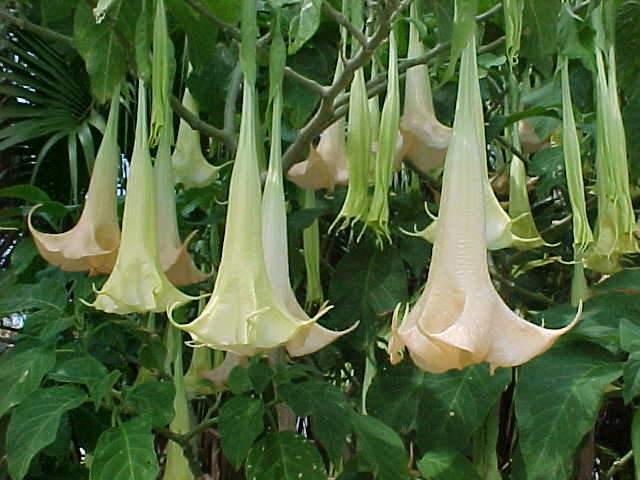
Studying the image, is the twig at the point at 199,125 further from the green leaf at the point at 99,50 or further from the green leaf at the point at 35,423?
the green leaf at the point at 35,423

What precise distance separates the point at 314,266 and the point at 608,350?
0.31m

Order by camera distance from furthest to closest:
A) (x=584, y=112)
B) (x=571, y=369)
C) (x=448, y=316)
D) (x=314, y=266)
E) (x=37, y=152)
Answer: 1. (x=37, y=152)
2. (x=584, y=112)
3. (x=314, y=266)
4. (x=571, y=369)
5. (x=448, y=316)

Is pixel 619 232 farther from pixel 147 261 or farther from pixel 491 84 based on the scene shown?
pixel 491 84

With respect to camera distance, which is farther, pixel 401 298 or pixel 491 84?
pixel 491 84

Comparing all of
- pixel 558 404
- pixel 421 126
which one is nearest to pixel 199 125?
pixel 421 126

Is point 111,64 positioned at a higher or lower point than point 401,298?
higher

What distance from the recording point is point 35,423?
0.76 meters

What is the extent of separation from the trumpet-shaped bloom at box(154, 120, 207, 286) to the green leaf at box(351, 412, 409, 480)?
21 cm

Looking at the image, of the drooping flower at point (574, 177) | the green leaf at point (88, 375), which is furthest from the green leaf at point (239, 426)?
the drooping flower at point (574, 177)

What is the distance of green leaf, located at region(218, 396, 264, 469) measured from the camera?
Result: 2.60 feet

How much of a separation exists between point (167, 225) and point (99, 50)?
160 millimetres

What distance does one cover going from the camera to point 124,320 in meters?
0.95

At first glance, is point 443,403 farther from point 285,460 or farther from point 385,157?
point 385,157

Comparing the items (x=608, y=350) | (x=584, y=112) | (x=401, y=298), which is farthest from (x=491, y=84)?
(x=608, y=350)
